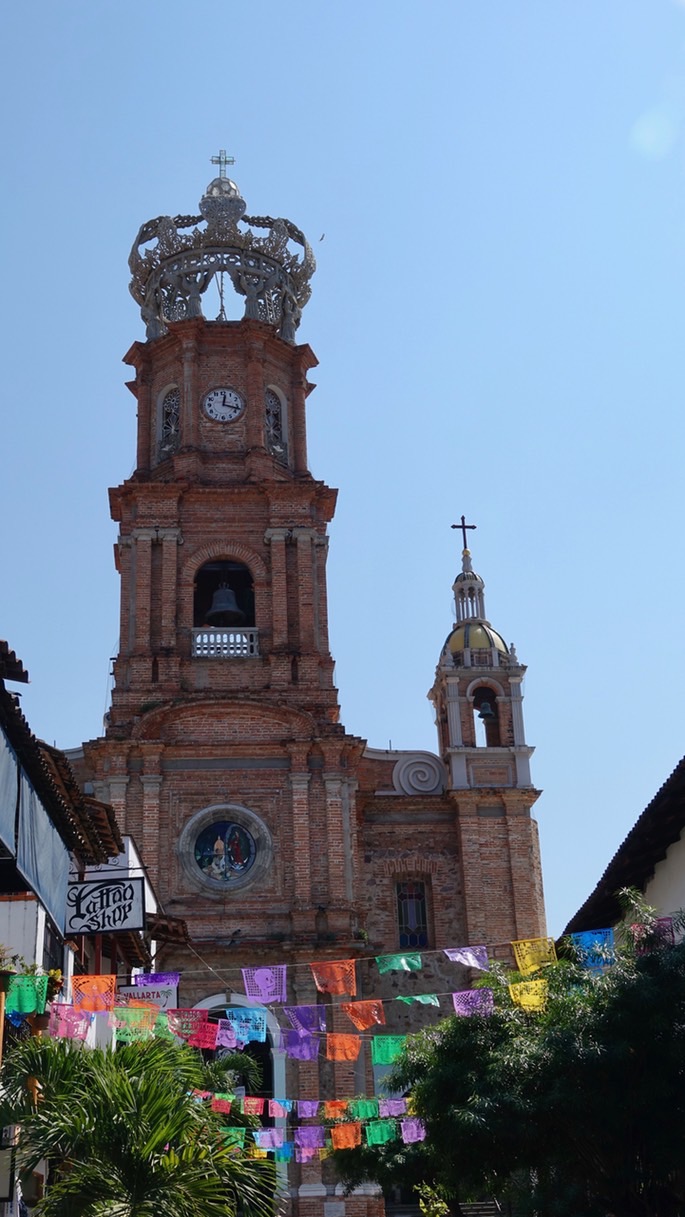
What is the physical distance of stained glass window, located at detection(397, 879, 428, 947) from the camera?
121 feet

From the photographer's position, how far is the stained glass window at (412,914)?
36781 millimetres

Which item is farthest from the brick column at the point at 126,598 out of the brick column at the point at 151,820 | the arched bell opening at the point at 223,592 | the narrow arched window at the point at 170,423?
the brick column at the point at 151,820

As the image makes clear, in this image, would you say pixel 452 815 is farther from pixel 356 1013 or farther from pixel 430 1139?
pixel 430 1139

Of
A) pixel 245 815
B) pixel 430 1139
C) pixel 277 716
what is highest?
pixel 277 716

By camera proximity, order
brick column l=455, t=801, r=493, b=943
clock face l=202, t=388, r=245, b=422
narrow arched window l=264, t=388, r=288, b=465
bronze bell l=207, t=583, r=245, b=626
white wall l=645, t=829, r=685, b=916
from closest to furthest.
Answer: white wall l=645, t=829, r=685, b=916 < brick column l=455, t=801, r=493, b=943 < bronze bell l=207, t=583, r=245, b=626 < clock face l=202, t=388, r=245, b=422 < narrow arched window l=264, t=388, r=288, b=465

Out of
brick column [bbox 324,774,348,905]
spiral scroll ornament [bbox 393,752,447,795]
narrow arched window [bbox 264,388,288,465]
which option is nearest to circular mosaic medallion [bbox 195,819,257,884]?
brick column [bbox 324,774,348,905]

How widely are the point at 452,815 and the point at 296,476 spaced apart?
392 inches

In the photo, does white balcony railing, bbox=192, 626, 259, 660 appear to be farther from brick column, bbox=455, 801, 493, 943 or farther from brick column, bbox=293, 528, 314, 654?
brick column, bbox=455, 801, 493, 943

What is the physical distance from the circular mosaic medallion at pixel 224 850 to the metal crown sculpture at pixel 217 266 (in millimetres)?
14523

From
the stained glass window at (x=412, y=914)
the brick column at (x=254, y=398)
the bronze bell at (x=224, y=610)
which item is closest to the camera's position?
the stained glass window at (x=412, y=914)

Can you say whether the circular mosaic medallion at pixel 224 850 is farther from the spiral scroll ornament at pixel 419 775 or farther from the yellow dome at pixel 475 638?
the yellow dome at pixel 475 638

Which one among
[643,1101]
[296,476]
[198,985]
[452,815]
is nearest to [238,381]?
[296,476]

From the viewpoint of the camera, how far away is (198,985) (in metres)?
33.9

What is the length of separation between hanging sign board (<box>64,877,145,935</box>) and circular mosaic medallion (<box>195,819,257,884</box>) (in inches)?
474
